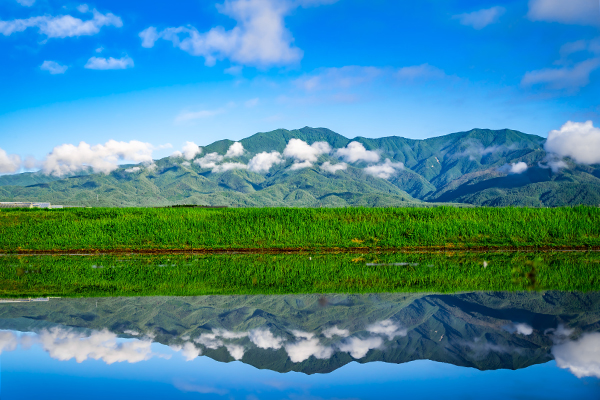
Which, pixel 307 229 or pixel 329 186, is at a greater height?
pixel 329 186

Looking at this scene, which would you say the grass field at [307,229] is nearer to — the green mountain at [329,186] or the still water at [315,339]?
the still water at [315,339]

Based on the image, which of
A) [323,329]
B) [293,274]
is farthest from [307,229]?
[323,329]

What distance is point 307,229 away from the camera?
82.9 ft

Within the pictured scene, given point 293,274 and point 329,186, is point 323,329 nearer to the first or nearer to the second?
point 293,274

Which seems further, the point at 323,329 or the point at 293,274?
the point at 293,274

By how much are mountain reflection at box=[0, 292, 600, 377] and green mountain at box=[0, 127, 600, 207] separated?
83407mm

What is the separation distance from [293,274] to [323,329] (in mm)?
6774

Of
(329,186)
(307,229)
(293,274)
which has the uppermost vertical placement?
(329,186)

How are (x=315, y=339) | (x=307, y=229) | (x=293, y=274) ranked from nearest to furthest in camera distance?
(x=315, y=339) → (x=293, y=274) → (x=307, y=229)

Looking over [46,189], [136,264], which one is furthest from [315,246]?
[46,189]

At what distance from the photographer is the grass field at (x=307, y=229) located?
23.7m

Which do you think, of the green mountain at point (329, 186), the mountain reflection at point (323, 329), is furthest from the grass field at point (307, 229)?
the green mountain at point (329, 186)

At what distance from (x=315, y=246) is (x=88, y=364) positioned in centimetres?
1719

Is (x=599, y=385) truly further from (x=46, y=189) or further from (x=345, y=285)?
(x=46, y=189)
